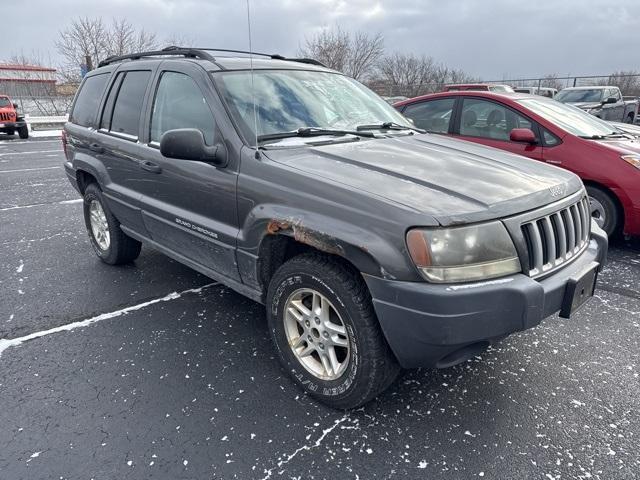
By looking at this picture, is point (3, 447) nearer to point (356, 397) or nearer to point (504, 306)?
point (356, 397)

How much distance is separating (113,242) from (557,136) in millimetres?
4597

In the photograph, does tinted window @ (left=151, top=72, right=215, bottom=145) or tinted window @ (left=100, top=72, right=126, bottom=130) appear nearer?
tinted window @ (left=151, top=72, right=215, bottom=145)

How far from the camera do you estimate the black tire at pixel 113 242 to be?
4289 mm

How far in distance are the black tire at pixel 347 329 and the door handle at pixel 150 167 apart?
1336 millimetres

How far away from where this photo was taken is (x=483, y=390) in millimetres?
2672

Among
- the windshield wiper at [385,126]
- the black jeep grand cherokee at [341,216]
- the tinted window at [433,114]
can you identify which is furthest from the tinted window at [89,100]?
the tinted window at [433,114]

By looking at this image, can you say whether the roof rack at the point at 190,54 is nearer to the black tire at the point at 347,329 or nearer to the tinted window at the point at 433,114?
the black tire at the point at 347,329

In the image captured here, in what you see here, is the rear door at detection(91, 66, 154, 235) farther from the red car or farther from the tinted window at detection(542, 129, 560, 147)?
the tinted window at detection(542, 129, 560, 147)

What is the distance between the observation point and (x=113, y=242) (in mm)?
4340

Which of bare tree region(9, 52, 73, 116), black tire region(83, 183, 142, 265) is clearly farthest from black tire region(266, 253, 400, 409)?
bare tree region(9, 52, 73, 116)

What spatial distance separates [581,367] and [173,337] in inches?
103

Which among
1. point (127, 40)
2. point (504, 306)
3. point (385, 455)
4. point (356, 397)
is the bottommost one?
point (385, 455)

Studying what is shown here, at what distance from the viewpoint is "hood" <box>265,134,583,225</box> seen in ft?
7.03

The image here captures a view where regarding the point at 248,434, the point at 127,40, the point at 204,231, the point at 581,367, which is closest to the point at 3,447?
the point at 248,434
